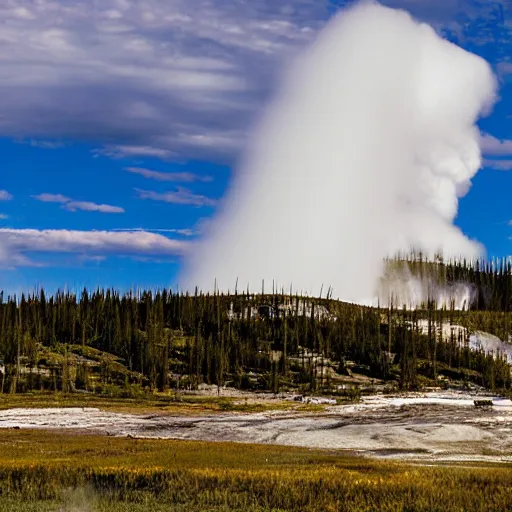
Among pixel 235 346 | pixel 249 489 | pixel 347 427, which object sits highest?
pixel 235 346

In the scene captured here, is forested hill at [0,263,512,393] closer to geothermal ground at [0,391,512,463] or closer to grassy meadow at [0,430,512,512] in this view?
geothermal ground at [0,391,512,463]

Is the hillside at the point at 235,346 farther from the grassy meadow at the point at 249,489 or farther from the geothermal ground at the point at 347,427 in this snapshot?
the grassy meadow at the point at 249,489

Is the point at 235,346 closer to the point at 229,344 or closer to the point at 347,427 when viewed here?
the point at 229,344

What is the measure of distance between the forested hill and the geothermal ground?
39.3 meters

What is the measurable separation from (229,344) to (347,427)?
299ft

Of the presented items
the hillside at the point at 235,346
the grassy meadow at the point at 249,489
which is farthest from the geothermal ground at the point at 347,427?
the hillside at the point at 235,346

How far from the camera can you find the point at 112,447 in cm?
5006

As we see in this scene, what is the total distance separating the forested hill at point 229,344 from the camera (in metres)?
142

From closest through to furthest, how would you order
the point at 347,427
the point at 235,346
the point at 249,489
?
1. the point at 249,489
2. the point at 347,427
3. the point at 235,346

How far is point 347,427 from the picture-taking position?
2874 inches

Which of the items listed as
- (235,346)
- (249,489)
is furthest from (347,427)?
(235,346)

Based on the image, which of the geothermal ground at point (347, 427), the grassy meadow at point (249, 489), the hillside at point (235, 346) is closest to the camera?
the grassy meadow at point (249, 489)

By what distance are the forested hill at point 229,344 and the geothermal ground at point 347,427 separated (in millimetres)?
39315

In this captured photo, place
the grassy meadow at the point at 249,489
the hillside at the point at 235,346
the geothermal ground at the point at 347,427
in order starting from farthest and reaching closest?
1. the hillside at the point at 235,346
2. the geothermal ground at the point at 347,427
3. the grassy meadow at the point at 249,489
